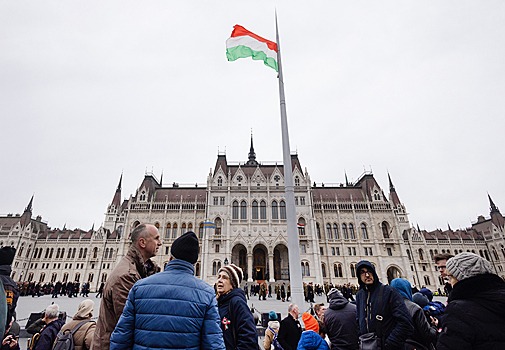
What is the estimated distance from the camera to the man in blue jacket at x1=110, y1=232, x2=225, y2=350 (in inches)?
81.5

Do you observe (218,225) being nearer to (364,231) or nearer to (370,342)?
(364,231)

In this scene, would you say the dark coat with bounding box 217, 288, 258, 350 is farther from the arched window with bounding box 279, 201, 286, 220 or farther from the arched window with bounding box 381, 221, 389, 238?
the arched window with bounding box 381, 221, 389, 238

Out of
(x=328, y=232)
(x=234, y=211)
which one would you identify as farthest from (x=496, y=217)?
(x=234, y=211)

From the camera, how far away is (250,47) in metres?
9.24

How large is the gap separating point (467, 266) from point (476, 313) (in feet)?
1.34

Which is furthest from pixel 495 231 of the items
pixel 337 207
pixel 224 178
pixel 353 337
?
pixel 353 337

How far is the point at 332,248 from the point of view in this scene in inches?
1549

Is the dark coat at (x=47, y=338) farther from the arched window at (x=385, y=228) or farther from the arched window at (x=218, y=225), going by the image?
the arched window at (x=385, y=228)

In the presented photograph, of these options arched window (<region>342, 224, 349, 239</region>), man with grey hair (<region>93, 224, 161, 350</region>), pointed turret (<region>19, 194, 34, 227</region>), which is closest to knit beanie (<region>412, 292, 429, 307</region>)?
man with grey hair (<region>93, 224, 161, 350</region>)

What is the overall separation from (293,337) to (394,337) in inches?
61.4

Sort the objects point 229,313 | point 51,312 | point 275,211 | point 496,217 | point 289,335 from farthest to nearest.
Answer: point 496,217
point 275,211
point 289,335
point 51,312
point 229,313

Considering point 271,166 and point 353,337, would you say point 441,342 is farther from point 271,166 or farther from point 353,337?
point 271,166

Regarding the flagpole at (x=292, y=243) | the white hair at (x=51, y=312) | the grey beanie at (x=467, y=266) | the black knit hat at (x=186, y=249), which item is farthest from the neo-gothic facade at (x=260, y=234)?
the grey beanie at (x=467, y=266)

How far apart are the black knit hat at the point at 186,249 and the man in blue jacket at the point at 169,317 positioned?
191 mm
